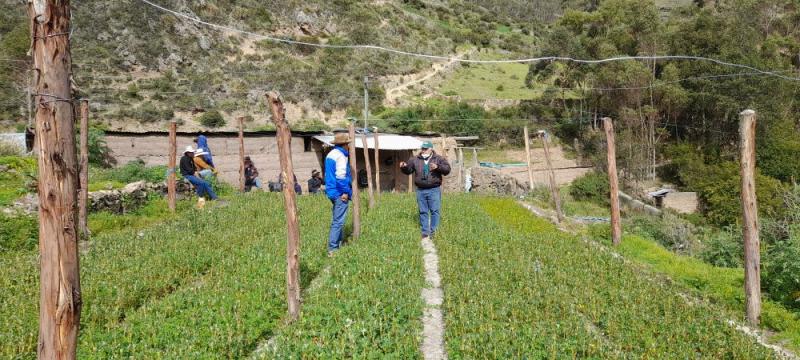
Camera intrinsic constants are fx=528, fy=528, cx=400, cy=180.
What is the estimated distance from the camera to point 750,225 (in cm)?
743

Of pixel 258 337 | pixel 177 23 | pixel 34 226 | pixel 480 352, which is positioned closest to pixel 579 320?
pixel 480 352

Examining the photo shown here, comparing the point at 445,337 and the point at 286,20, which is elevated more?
the point at 286,20

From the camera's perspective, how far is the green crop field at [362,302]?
5246 mm

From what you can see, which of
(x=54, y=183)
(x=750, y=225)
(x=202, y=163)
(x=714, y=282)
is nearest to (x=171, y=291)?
(x=54, y=183)

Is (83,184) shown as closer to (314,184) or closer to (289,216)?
(289,216)

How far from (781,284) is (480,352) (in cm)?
591

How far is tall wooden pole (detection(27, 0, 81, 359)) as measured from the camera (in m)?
3.53

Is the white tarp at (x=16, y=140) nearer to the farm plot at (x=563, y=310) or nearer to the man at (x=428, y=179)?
the man at (x=428, y=179)

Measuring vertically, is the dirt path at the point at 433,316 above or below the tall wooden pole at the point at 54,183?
below

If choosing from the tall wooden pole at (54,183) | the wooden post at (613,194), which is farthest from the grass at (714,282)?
the tall wooden pole at (54,183)

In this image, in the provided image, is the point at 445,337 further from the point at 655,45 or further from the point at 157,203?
the point at 655,45

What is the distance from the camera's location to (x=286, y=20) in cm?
5694

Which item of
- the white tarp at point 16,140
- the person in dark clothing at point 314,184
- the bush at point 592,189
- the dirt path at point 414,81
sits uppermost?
the dirt path at point 414,81

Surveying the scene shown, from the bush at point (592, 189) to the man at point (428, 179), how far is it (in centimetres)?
2531
